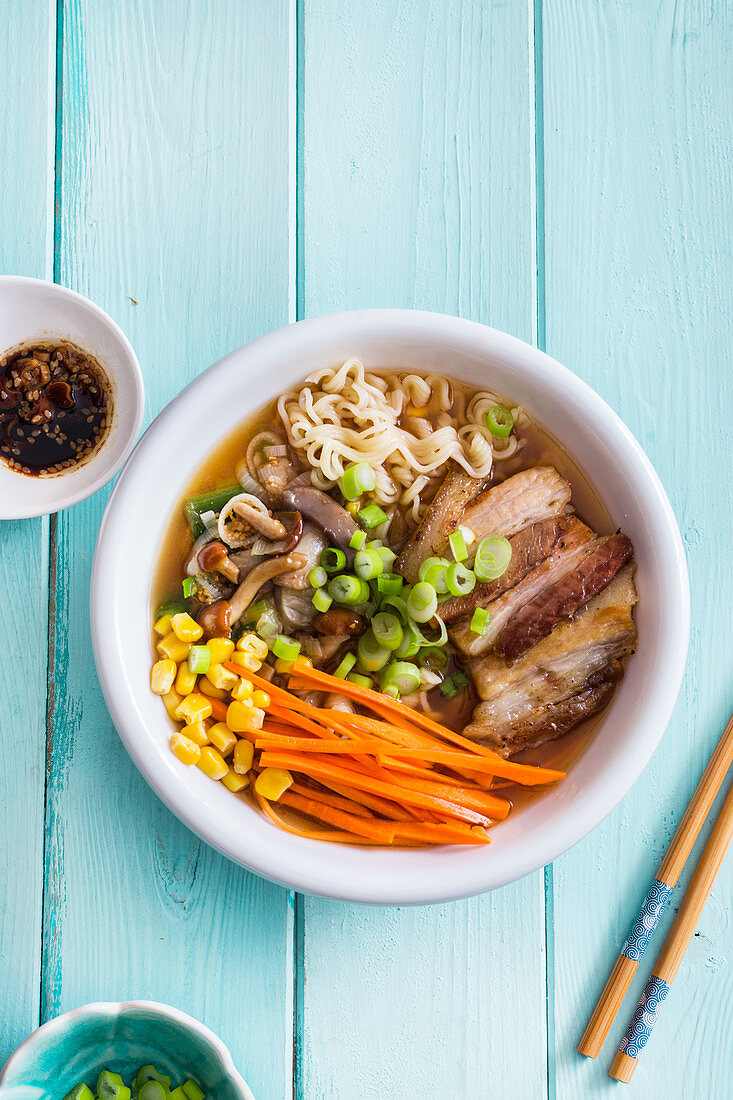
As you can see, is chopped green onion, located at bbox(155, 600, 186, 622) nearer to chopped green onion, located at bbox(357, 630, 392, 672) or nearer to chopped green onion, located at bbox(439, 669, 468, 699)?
chopped green onion, located at bbox(357, 630, 392, 672)

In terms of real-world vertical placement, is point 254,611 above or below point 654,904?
above

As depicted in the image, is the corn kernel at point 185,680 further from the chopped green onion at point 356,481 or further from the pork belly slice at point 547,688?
the pork belly slice at point 547,688

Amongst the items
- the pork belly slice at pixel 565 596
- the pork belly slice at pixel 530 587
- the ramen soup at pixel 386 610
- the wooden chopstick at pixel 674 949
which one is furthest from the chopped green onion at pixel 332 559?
the wooden chopstick at pixel 674 949

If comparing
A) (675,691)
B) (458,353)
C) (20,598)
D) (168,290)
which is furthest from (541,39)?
(20,598)

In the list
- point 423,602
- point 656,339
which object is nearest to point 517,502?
point 423,602

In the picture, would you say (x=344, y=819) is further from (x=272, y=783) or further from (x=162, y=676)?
(x=162, y=676)

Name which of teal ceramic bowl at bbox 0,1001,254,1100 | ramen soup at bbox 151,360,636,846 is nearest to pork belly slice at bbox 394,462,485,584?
ramen soup at bbox 151,360,636,846

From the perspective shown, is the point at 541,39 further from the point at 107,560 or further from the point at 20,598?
the point at 20,598
